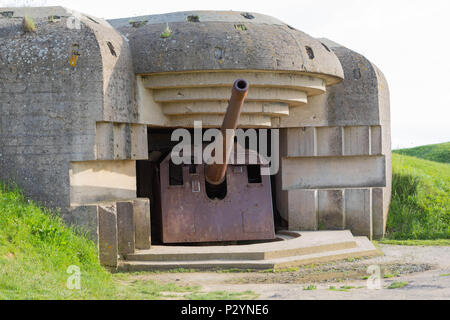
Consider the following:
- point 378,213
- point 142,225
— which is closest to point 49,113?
point 142,225

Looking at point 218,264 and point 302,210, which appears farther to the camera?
point 302,210

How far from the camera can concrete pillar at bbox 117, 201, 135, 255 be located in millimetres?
8453

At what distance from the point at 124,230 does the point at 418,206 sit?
211 inches

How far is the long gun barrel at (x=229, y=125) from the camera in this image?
7.43 meters

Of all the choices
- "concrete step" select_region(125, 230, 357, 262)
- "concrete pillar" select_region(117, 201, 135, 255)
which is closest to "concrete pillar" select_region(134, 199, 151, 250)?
"concrete step" select_region(125, 230, 357, 262)

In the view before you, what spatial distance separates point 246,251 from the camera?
8.31 m

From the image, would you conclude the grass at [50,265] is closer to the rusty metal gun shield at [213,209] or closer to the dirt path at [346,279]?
the dirt path at [346,279]

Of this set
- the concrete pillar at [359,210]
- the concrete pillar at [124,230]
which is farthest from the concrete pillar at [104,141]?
the concrete pillar at [359,210]

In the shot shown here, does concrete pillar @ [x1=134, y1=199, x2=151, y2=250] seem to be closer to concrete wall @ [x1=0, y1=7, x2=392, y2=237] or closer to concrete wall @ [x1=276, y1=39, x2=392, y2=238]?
concrete wall @ [x1=0, y1=7, x2=392, y2=237]

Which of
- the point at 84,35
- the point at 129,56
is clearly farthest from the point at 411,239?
the point at 84,35

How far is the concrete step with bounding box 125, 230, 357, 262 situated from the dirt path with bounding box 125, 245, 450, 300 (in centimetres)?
39

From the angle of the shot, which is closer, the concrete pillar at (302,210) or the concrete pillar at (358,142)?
the concrete pillar at (302,210)

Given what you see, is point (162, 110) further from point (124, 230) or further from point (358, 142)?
point (358, 142)

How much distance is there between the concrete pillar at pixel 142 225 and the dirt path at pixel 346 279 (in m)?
0.94
